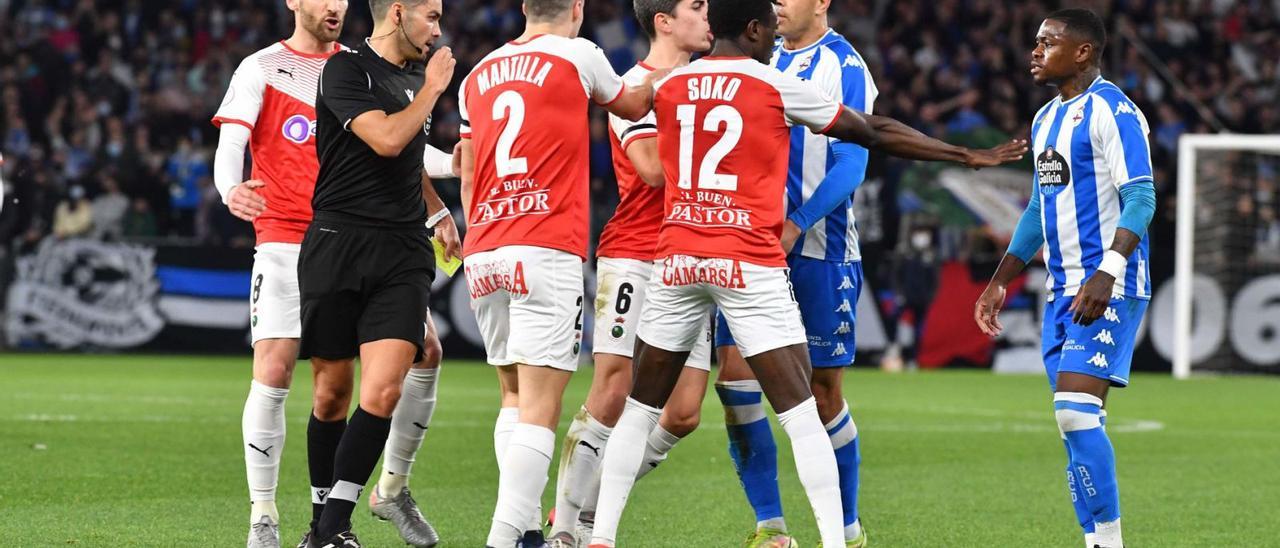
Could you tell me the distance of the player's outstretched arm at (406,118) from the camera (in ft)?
18.6

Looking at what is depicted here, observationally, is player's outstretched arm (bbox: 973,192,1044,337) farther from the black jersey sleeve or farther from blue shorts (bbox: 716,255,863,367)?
the black jersey sleeve

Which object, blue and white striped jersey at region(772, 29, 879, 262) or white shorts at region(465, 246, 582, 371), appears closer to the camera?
white shorts at region(465, 246, 582, 371)

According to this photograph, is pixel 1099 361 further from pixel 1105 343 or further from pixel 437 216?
pixel 437 216

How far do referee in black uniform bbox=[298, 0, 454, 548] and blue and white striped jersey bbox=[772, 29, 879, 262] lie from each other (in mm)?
1582

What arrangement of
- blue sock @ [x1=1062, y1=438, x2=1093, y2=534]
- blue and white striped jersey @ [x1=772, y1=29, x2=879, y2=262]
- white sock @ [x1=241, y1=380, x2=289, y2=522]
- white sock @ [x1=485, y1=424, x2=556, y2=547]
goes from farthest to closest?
blue and white striped jersey @ [x1=772, y1=29, x2=879, y2=262]
white sock @ [x1=241, y1=380, x2=289, y2=522]
blue sock @ [x1=1062, y1=438, x2=1093, y2=534]
white sock @ [x1=485, y1=424, x2=556, y2=547]

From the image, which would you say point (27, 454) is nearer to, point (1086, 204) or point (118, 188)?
point (1086, 204)

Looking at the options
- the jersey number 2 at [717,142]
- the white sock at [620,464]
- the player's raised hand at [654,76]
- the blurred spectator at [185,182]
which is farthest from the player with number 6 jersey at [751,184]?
the blurred spectator at [185,182]

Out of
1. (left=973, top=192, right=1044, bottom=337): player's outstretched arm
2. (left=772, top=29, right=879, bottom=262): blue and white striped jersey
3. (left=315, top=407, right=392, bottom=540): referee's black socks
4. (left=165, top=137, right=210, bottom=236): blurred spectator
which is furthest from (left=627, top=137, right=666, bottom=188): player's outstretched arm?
(left=165, top=137, right=210, bottom=236): blurred spectator

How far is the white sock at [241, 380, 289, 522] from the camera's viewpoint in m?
6.41

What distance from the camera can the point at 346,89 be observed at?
5.89 meters

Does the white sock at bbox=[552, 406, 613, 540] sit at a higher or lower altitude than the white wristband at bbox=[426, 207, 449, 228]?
lower

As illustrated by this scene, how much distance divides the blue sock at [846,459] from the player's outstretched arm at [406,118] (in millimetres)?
2230

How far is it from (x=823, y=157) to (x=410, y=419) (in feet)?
6.97

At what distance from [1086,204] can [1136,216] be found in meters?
0.30
